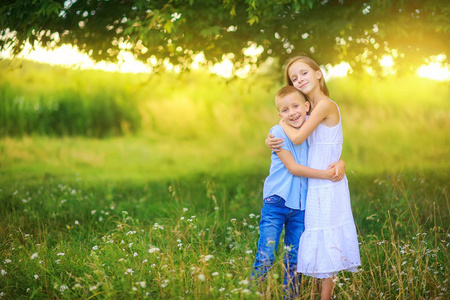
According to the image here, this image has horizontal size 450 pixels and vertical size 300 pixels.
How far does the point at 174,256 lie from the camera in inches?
141

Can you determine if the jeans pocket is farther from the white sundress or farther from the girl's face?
the girl's face

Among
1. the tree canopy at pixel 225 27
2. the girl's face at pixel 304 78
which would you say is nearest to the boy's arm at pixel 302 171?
the girl's face at pixel 304 78

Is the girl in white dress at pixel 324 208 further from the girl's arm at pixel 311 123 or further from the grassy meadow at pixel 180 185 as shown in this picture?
the grassy meadow at pixel 180 185

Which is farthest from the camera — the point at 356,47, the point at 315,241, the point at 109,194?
the point at 109,194

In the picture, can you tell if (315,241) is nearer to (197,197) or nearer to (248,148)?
(197,197)

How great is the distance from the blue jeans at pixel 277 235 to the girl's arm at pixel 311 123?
0.45 meters

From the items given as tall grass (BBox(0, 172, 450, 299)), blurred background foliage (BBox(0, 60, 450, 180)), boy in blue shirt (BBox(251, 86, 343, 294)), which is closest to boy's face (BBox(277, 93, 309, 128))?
boy in blue shirt (BBox(251, 86, 343, 294))

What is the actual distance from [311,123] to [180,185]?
4163mm

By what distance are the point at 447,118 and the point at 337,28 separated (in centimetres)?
828

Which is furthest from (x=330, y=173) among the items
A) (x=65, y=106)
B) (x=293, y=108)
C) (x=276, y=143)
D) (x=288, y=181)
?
(x=65, y=106)

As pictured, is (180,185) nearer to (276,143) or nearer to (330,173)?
(276,143)

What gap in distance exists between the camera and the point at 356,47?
5453 millimetres

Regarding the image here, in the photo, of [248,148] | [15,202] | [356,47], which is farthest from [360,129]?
[15,202]

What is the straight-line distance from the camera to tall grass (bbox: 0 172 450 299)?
3.02 metres
